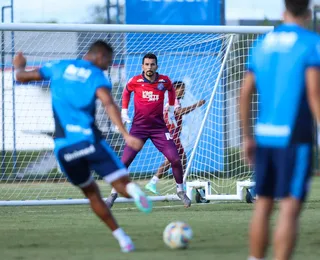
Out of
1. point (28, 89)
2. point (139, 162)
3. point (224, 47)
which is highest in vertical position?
point (224, 47)

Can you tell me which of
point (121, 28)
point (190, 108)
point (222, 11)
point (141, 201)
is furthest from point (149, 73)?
point (222, 11)

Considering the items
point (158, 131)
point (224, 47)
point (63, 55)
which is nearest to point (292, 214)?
point (158, 131)

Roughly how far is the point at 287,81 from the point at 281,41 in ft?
0.86

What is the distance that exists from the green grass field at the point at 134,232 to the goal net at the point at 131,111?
192cm

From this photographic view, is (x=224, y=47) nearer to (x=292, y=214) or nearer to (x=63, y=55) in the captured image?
(x=63, y=55)

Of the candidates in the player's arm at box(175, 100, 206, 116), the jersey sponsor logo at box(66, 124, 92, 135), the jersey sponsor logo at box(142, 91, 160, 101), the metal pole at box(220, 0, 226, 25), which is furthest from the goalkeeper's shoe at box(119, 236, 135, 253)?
the metal pole at box(220, 0, 226, 25)

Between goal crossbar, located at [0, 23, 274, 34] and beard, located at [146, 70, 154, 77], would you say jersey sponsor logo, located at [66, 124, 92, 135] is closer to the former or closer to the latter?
goal crossbar, located at [0, 23, 274, 34]

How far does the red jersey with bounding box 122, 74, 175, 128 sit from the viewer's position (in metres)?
13.0

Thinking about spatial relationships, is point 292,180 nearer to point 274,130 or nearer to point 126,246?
point 274,130

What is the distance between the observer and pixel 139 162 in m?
16.8

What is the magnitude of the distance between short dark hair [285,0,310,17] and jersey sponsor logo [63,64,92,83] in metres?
2.33

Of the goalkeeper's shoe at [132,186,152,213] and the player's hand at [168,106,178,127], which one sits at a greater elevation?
the goalkeeper's shoe at [132,186,152,213]

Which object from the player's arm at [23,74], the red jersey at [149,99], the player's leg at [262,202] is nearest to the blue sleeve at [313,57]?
the player's leg at [262,202]

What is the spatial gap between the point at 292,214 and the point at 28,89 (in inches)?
428
